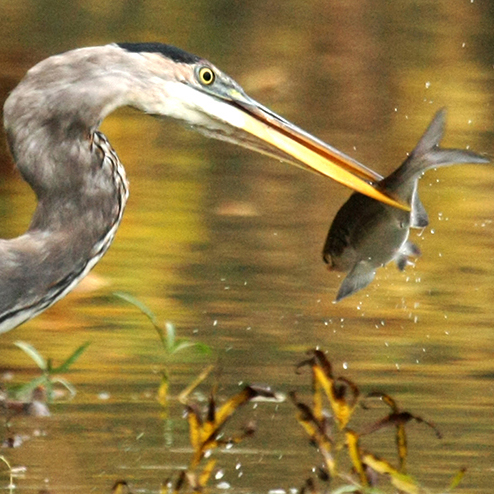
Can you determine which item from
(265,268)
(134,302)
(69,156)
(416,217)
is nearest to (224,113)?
(69,156)

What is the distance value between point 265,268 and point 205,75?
257 cm

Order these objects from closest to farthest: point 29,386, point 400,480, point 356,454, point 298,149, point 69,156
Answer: point 400,480
point 356,454
point 69,156
point 298,149
point 29,386

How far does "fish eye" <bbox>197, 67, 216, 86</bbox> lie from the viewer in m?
4.89

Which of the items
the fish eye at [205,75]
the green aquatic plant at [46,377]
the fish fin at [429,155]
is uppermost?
the fish eye at [205,75]

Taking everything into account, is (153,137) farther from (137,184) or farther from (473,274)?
(473,274)

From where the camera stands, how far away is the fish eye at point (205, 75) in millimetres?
4887

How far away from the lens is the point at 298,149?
506 centimetres

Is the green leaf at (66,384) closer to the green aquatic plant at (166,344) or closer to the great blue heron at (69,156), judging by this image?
the green aquatic plant at (166,344)

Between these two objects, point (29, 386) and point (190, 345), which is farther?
point (190, 345)

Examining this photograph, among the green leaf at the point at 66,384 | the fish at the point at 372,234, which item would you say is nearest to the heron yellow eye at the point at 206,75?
the fish at the point at 372,234

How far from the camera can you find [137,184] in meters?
9.14

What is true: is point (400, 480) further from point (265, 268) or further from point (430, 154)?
point (265, 268)

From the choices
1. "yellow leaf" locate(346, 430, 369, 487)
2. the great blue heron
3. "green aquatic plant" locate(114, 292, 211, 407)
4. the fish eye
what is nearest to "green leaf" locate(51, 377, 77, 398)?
"green aquatic plant" locate(114, 292, 211, 407)

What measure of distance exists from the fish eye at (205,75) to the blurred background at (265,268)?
2.69 ft
